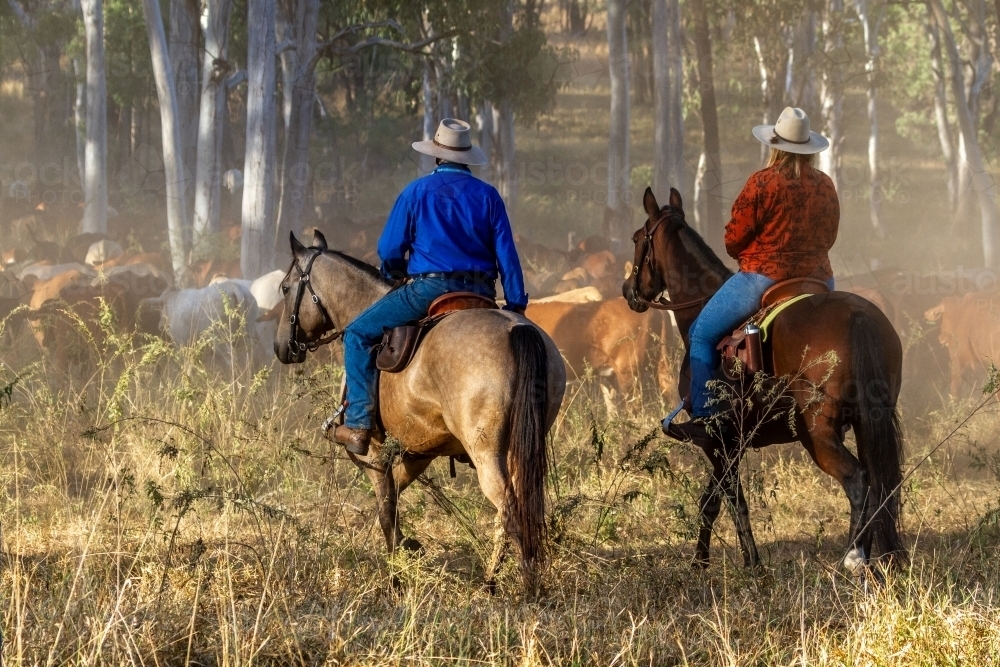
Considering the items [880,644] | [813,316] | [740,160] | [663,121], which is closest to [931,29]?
[663,121]

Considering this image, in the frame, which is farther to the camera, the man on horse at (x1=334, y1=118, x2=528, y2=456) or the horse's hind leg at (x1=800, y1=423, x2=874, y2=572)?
the man on horse at (x1=334, y1=118, x2=528, y2=456)

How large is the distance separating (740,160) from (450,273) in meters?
42.2

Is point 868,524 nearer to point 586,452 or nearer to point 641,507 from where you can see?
point 641,507

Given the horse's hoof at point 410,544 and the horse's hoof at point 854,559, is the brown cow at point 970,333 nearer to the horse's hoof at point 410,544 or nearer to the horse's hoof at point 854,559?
the horse's hoof at point 854,559

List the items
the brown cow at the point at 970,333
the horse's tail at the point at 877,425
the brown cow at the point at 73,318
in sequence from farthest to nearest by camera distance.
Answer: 1. the brown cow at the point at 970,333
2. the brown cow at the point at 73,318
3. the horse's tail at the point at 877,425

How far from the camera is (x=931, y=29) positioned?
27281mm

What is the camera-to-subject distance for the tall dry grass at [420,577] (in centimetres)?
412

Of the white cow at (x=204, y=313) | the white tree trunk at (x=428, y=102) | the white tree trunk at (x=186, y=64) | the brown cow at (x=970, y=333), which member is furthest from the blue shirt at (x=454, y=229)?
the white tree trunk at (x=186, y=64)

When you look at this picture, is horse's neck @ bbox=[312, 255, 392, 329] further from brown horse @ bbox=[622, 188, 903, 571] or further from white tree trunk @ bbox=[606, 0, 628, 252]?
white tree trunk @ bbox=[606, 0, 628, 252]

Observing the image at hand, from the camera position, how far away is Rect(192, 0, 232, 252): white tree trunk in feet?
68.5

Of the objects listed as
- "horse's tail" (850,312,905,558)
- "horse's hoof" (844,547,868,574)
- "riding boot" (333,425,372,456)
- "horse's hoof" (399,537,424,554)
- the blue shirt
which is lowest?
"horse's hoof" (399,537,424,554)

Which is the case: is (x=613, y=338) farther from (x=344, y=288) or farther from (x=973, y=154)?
(x=973, y=154)

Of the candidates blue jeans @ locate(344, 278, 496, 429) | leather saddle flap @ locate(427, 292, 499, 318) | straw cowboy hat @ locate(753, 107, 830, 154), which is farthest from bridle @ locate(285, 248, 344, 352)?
straw cowboy hat @ locate(753, 107, 830, 154)

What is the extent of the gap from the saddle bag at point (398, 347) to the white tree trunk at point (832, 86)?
58.6 ft
